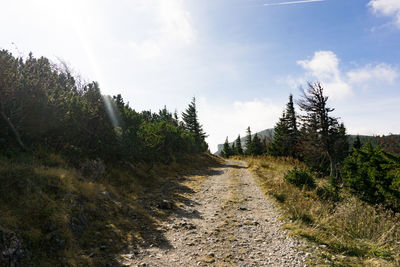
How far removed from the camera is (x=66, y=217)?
5.06 m

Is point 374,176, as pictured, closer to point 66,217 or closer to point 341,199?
point 341,199

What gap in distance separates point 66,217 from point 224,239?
4.43 m

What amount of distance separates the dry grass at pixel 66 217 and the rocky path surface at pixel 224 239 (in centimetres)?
60

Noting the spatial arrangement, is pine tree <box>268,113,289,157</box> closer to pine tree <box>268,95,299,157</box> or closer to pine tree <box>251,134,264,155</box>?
pine tree <box>268,95,299,157</box>

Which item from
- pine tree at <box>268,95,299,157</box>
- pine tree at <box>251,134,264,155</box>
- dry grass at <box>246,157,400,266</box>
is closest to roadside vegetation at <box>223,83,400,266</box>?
dry grass at <box>246,157,400,266</box>

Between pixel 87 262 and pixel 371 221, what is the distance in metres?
8.31

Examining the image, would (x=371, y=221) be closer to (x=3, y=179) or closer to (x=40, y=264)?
(x=40, y=264)

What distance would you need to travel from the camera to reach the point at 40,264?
150 inches

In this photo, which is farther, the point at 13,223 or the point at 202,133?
the point at 202,133

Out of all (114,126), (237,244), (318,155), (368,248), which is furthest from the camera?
(318,155)

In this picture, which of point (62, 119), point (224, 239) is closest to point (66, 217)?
point (224, 239)

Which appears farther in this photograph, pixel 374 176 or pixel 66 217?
pixel 374 176

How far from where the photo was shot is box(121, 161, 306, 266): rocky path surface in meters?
4.39

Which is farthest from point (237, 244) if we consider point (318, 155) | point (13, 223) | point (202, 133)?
point (202, 133)
